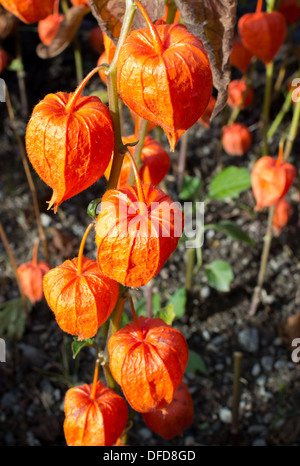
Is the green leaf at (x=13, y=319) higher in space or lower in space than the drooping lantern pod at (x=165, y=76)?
lower

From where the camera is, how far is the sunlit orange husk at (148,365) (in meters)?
0.68

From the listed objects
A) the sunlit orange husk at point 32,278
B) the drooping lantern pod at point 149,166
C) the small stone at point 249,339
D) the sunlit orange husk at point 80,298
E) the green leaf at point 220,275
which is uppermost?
the drooping lantern pod at point 149,166

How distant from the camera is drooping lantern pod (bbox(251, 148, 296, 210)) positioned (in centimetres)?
113

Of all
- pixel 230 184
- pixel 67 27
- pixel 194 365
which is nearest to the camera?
pixel 67 27

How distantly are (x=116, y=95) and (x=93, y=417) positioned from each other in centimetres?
45

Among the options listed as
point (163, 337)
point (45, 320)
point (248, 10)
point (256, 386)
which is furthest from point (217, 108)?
point (248, 10)

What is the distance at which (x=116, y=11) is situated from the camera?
0.66 metres

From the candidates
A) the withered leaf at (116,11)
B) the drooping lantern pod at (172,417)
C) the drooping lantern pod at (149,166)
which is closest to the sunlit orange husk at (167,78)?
the withered leaf at (116,11)

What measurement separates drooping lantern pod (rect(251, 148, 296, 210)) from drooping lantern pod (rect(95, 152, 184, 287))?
60cm

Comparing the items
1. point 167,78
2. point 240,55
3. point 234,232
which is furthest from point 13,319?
point 167,78

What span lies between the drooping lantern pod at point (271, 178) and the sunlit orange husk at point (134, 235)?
600 millimetres

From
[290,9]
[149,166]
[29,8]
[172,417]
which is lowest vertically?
[172,417]

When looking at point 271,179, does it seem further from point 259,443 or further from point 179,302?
point 259,443

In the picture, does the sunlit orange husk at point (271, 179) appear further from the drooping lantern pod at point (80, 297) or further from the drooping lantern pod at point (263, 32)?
the drooping lantern pod at point (80, 297)
